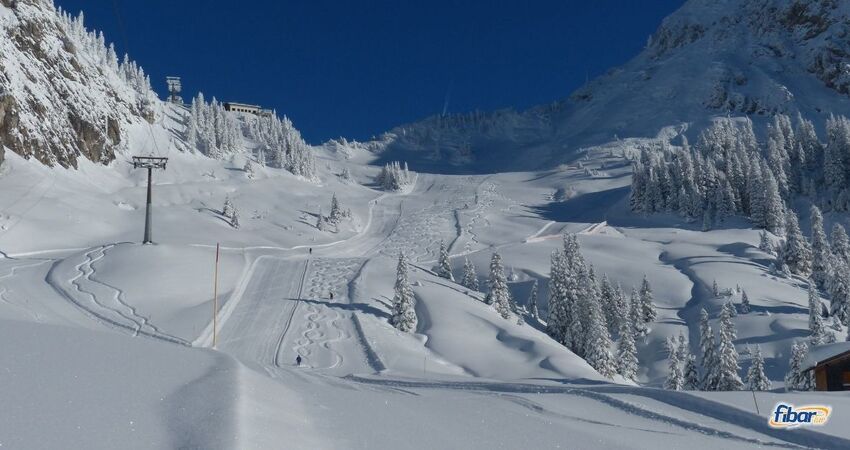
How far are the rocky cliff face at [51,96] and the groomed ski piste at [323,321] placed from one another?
327 centimetres

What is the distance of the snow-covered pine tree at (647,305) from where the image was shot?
5919 centimetres

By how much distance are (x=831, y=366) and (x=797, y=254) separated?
5615 centimetres

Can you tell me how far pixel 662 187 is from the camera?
370 feet

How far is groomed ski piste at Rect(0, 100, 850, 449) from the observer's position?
6629 millimetres

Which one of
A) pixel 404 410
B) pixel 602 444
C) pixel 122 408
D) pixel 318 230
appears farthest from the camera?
pixel 318 230

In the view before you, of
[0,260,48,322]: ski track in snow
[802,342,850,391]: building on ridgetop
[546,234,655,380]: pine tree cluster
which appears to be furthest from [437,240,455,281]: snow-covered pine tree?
[802,342,850,391]: building on ridgetop

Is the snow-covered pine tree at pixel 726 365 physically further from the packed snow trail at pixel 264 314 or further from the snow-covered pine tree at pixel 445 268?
the snow-covered pine tree at pixel 445 268

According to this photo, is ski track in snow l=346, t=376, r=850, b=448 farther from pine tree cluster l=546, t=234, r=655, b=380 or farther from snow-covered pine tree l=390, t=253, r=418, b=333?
pine tree cluster l=546, t=234, r=655, b=380

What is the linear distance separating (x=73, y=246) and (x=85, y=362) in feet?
188

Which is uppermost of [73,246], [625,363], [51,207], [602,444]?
[51,207]

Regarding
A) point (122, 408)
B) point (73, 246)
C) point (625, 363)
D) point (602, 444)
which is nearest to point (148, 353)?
point (122, 408)

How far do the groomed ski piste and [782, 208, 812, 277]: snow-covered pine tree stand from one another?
321cm

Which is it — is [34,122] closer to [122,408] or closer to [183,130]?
[183,130]

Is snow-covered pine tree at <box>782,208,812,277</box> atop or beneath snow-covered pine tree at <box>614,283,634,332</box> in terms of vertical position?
atop
